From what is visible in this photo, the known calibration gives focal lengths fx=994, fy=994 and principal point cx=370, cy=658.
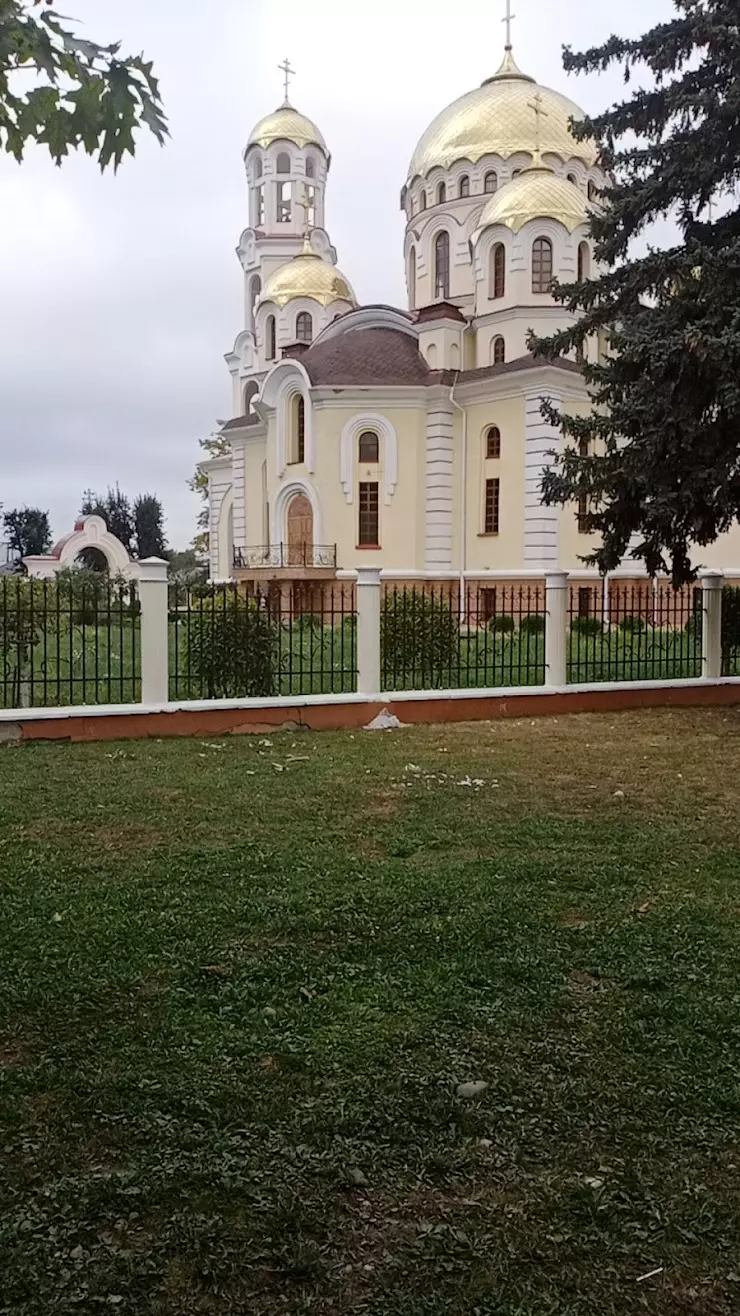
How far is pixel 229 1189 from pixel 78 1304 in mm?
436

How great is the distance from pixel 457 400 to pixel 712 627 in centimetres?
1515

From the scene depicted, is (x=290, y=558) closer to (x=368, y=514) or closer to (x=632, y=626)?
(x=368, y=514)

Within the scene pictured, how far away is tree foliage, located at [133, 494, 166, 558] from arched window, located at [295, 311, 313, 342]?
31397 millimetres

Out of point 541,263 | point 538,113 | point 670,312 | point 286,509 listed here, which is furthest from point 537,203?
point 670,312

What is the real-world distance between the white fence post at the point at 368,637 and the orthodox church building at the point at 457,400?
1355cm

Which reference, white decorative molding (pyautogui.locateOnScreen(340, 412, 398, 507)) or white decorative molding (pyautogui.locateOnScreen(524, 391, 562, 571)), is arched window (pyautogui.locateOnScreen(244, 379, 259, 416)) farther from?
white decorative molding (pyautogui.locateOnScreen(524, 391, 562, 571))

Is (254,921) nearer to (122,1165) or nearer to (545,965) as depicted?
(545,965)

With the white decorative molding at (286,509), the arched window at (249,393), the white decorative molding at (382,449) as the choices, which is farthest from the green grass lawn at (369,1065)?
the arched window at (249,393)

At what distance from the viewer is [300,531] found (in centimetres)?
2661

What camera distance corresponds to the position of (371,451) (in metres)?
25.7

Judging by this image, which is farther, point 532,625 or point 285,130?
point 285,130

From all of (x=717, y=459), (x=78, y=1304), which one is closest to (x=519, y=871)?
(x=78, y=1304)

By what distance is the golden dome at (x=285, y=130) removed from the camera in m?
34.3

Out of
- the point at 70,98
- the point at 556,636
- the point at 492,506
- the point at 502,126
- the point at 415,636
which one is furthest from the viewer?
the point at 502,126
